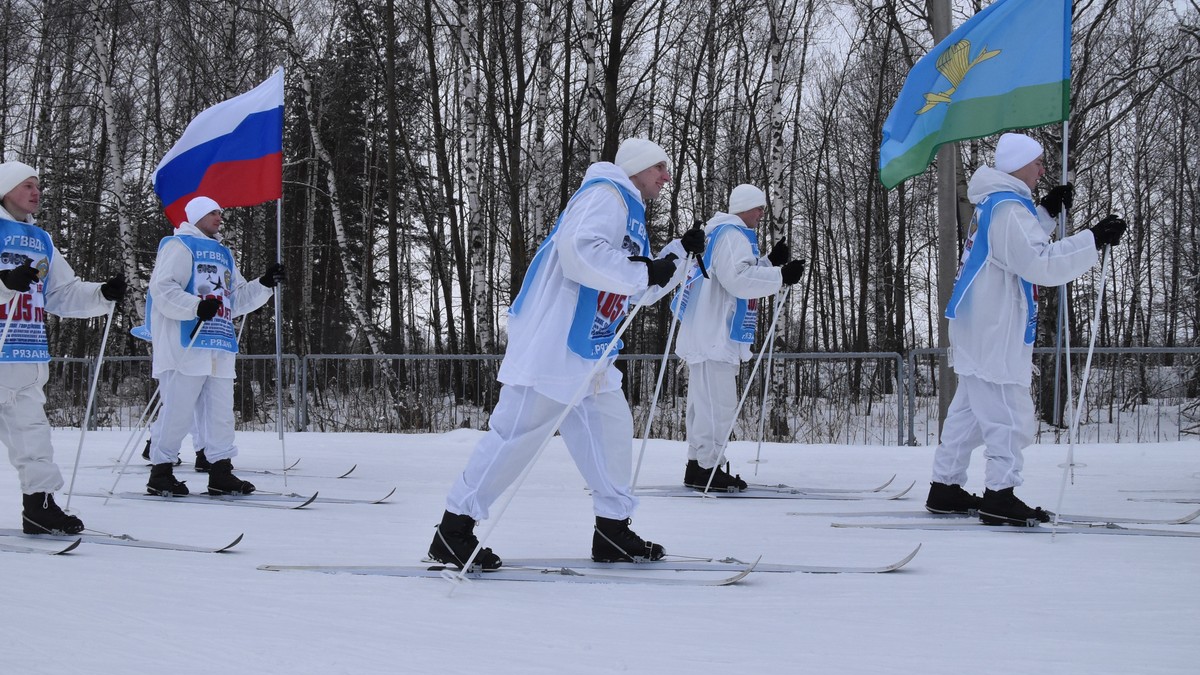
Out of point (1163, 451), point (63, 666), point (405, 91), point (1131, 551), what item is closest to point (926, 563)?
point (1131, 551)

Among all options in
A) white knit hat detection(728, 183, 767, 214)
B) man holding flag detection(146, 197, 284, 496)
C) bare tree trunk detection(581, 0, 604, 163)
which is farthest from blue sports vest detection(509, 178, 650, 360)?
bare tree trunk detection(581, 0, 604, 163)

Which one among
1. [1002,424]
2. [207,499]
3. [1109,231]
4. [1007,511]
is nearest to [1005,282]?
[1109,231]

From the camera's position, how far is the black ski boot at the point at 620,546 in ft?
16.1

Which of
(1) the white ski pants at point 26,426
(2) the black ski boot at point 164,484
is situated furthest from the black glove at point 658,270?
(2) the black ski boot at point 164,484

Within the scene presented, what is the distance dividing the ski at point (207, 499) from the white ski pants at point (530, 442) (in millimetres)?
2964

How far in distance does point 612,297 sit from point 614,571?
1241 mm

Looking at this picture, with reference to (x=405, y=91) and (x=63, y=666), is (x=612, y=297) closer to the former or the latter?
(x=63, y=666)

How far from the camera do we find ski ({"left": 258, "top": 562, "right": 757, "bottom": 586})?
4426 mm

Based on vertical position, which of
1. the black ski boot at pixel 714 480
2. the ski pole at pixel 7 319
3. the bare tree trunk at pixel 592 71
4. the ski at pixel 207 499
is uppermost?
the bare tree trunk at pixel 592 71

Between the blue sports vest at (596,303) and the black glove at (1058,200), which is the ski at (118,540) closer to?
the blue sports vest at (596,303)

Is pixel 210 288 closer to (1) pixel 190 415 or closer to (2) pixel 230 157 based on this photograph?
(1) pixel 190 415

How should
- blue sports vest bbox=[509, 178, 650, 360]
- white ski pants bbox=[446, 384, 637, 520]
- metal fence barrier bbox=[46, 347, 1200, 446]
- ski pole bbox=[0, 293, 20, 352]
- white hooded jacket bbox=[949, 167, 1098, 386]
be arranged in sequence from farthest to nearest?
metal fence barrier bbox=[46, 347, 1200, 446], white hooded jacket bbox=[949, 167, 1098, 386], ski pole bbox=[0, 293, 20, 352], blue sports vest bbox=[509, 178, 650, 360], white ski pants bbox=[446, 384, 637, 520]

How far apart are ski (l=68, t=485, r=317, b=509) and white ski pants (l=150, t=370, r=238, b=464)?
0.28 meters

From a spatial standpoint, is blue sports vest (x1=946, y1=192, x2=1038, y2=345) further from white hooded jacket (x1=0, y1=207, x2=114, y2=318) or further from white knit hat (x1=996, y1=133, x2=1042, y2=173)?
white hooded jacket (x1=0, y1=207, x2=114, y2=318)
